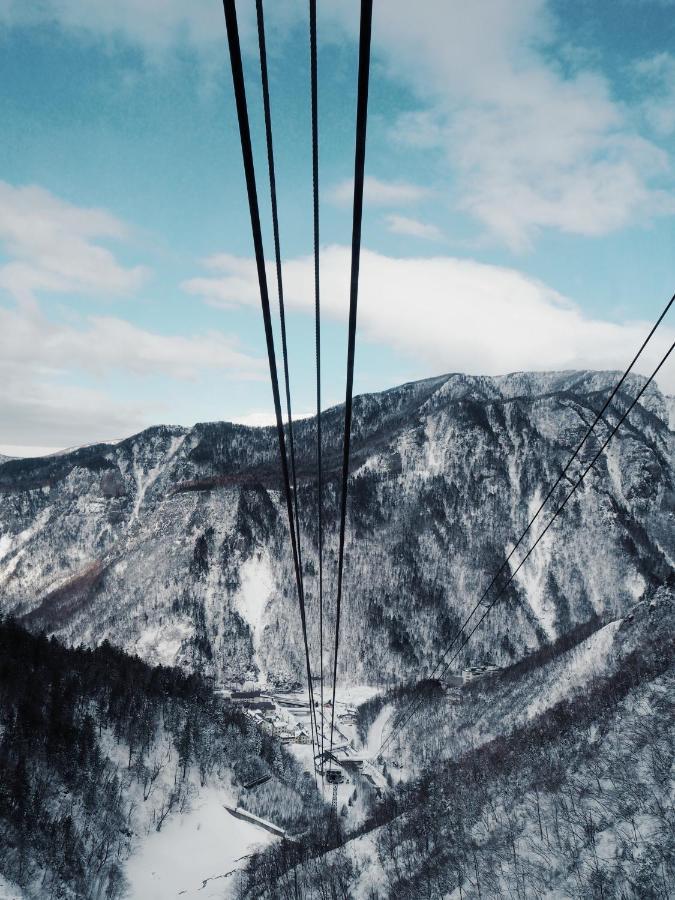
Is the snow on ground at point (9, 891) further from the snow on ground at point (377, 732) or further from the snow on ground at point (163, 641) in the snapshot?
the snow on ground at point (163, 641)

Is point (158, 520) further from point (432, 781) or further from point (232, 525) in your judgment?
point (432, 781)

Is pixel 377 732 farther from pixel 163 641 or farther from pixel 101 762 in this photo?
pixel 163 641

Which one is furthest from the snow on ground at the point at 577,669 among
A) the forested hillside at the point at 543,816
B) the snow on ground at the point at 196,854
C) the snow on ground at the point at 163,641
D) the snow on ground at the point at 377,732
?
the snow on ground at the point at 163,641

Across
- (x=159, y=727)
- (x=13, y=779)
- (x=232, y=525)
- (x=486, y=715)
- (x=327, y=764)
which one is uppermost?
(x=232, y=525)

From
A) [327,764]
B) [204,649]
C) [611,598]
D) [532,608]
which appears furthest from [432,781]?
[611,598]

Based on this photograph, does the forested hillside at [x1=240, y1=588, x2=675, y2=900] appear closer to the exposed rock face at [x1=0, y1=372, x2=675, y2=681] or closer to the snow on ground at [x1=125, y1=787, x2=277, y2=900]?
the snow on ground at [x1=125, y1=787, x2=277, y2=900]

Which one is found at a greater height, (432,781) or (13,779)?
(13,779)
